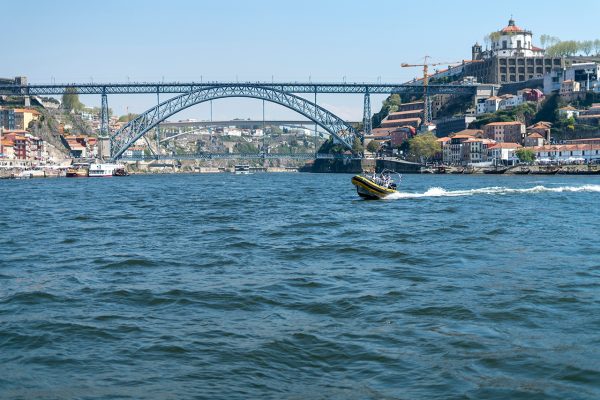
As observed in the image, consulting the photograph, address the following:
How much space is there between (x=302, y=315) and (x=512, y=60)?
114m

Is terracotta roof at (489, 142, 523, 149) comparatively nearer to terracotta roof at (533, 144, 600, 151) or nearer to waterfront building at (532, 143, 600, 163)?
terracotta roof at (533, 144, 600, 151)

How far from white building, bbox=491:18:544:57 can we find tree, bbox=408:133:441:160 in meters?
24.5

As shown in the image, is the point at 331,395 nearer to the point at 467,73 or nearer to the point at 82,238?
the point at 82,238

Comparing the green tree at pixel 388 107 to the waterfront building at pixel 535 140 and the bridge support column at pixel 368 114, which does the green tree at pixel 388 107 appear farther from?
the waterfront building at pixel 535 140

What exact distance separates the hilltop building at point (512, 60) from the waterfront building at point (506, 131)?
17.7m

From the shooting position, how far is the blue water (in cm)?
776

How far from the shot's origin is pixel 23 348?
29.4ft

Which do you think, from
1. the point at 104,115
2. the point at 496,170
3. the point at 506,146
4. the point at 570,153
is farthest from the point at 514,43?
the point at 104,115

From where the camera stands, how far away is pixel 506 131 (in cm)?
9912

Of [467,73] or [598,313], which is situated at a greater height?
[467,73]

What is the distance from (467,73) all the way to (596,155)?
145 feet

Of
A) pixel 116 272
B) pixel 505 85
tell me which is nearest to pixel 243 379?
pixel 116 272

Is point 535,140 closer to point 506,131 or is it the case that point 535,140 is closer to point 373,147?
point 506,131

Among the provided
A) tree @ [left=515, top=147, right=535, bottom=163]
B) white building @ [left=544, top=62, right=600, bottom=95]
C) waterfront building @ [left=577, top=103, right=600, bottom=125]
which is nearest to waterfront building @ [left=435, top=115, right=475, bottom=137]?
white building @ [left=544, top=62, right=600, bottom=95]
